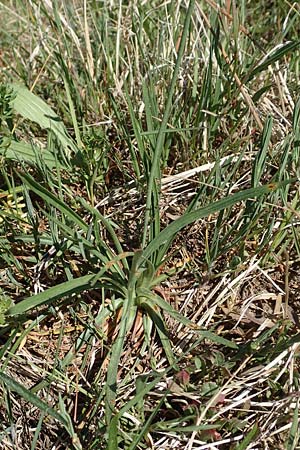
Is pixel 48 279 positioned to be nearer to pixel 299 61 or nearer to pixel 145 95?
pixel 145 95

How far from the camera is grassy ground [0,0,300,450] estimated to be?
4.05 feet

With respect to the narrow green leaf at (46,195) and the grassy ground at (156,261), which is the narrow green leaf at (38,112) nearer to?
the grassy ground at (156,261)

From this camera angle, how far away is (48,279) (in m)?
1.45

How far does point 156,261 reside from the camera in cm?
134

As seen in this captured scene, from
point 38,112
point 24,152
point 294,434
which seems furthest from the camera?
point 38,112

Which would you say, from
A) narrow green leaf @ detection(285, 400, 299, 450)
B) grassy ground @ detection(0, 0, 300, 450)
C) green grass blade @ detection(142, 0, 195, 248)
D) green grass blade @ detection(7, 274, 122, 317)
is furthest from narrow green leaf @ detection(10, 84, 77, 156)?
narrow green leaf @ detection(285, 400, 299, 450)

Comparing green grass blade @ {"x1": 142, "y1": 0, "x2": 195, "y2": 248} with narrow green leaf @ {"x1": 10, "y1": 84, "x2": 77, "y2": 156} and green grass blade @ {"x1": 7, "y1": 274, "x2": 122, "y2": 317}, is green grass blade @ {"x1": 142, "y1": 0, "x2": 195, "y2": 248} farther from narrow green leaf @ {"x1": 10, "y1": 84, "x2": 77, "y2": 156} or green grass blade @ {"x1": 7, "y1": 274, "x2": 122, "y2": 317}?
narrow green leaf @ {"x1": 10, "y1": 84, "x2": 77, "y2": 156}

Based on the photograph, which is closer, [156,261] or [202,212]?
[202,212]

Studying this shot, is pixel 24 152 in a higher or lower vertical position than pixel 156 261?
higher

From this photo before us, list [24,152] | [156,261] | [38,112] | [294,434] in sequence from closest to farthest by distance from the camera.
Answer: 1. [294,434]
2. [156,261]
3. [24,152]
4. [38,112]

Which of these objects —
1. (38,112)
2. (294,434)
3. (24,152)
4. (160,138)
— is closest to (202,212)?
(160,138)

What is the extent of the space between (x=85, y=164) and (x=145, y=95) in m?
0.28

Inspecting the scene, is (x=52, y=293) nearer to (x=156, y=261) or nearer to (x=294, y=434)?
(x=156, y=261)

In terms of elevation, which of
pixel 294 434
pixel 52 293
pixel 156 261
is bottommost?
pixel 294 434
